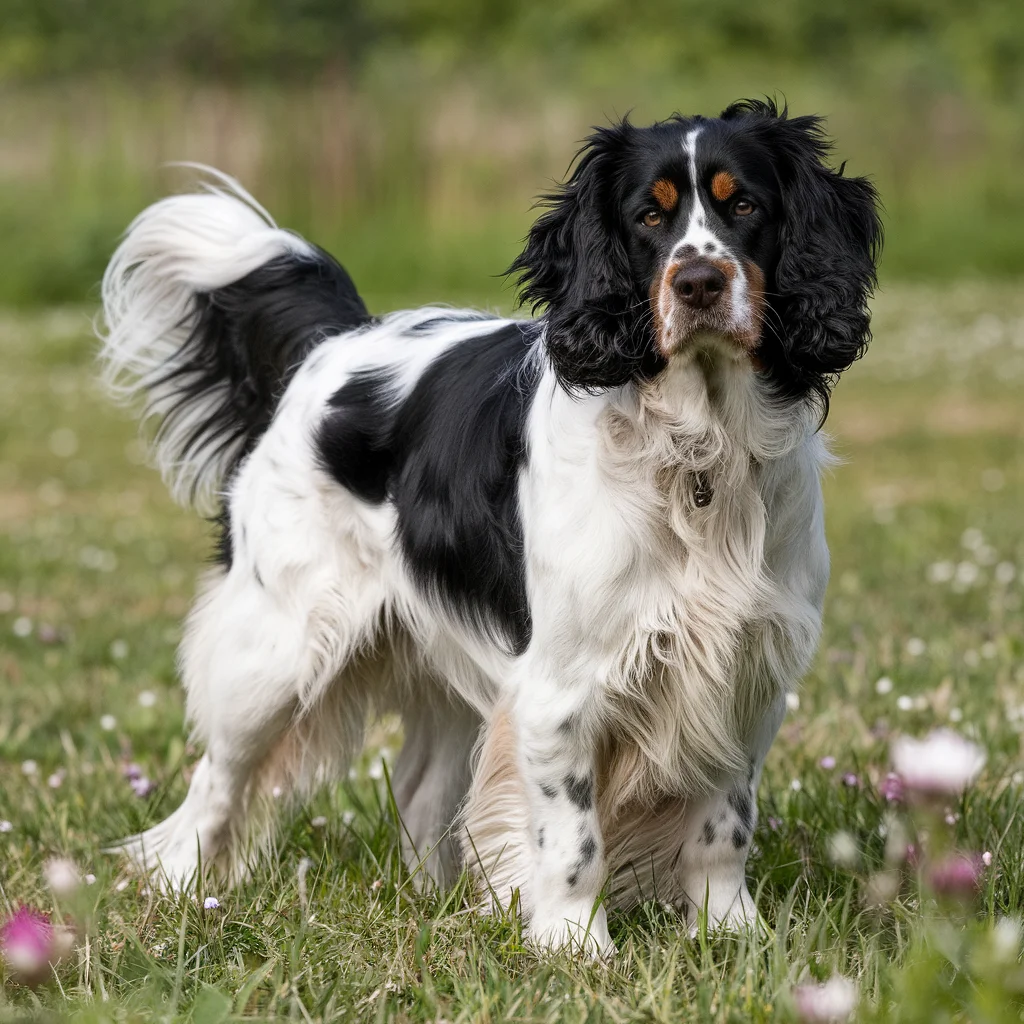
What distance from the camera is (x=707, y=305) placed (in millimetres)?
2758

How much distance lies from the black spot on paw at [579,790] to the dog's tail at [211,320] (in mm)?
1473

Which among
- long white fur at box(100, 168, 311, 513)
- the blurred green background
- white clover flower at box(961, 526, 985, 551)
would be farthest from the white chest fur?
the blurred green background

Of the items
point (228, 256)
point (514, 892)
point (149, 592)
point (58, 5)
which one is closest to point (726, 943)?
point (514, 892)

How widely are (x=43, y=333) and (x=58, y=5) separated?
1951 cm

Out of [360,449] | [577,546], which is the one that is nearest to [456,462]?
[360,449]

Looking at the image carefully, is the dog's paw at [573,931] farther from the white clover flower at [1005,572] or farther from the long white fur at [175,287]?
the white clover flower at [1005,572]

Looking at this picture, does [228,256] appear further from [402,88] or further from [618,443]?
[402,88]

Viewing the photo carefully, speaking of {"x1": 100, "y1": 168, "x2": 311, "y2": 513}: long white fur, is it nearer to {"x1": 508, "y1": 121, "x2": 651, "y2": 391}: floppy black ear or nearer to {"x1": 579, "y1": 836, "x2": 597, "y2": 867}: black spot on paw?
{"x1": 508, "y1": 121, "x2": 651, "y2": 391}: floppy black ear

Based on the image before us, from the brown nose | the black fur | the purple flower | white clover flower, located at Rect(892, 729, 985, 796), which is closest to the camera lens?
white clover flower, located at Rect(892, 729, 985, 796)

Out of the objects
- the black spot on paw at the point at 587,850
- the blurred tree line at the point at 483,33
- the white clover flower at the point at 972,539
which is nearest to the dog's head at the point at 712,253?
the black spot on paw at the point at 587,850

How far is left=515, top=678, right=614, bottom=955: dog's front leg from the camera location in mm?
2986

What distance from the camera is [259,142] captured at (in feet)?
60.9

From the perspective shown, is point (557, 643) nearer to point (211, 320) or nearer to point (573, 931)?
point (573, 931)

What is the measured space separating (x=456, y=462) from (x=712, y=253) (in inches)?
32.8
